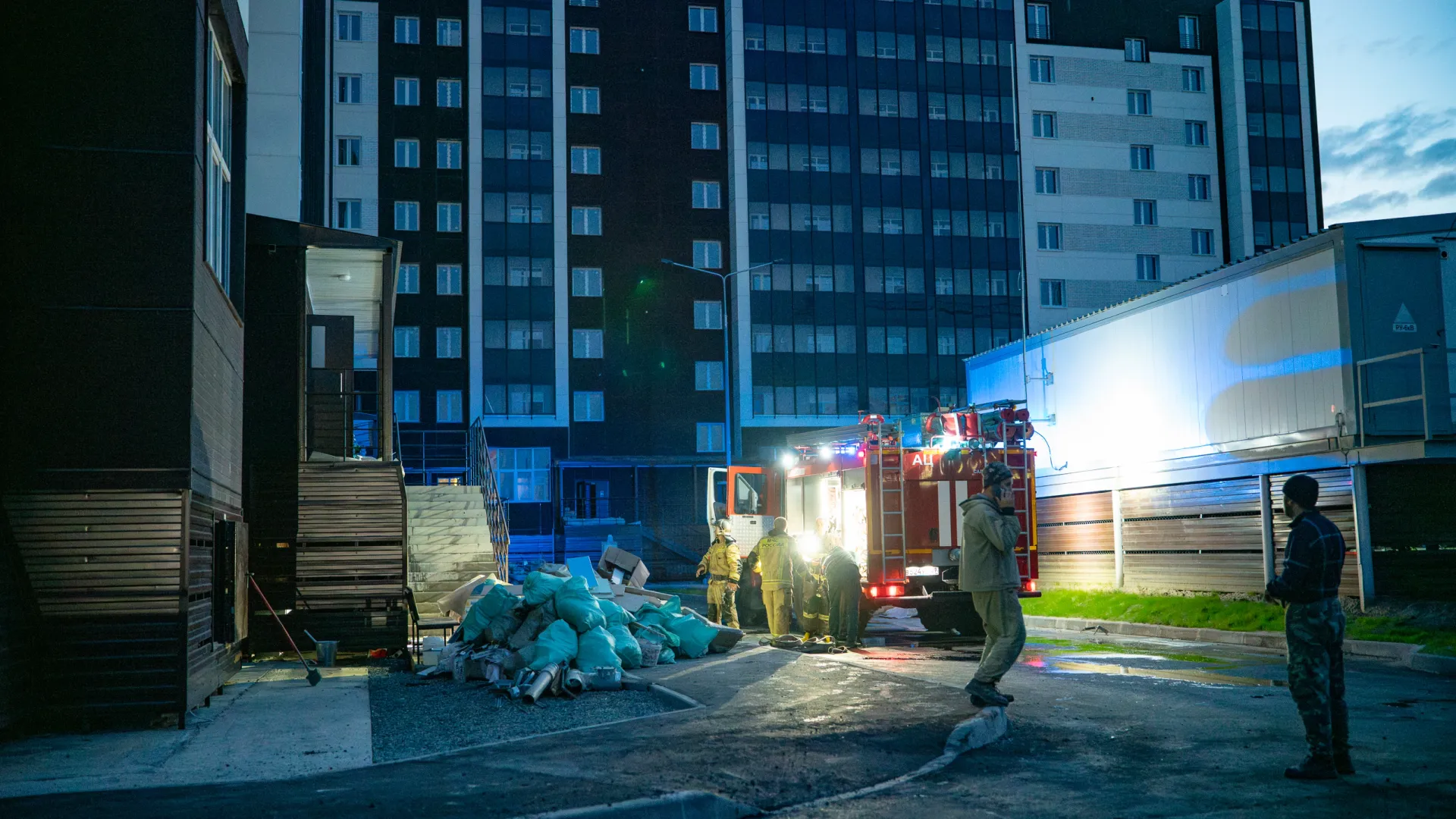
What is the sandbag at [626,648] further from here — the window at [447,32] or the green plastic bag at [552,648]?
the window at [447,32]

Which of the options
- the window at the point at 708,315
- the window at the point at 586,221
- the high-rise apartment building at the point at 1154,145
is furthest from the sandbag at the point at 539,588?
the high-rise apartment building at the point at 1154,145

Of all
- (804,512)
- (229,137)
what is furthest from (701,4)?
(229,137)

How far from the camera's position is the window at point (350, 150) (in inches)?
2141

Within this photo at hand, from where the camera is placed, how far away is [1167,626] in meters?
18.0

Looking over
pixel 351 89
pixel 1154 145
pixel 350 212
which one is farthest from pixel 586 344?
pixel 1154 145

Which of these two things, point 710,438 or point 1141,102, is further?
point 1141,102

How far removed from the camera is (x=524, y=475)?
177 ft

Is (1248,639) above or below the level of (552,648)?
below

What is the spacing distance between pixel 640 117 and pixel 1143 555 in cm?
4142

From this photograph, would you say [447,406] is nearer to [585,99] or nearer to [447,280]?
[447,280]

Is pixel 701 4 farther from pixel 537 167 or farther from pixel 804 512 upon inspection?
pixel 804 512

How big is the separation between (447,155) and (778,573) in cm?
4310

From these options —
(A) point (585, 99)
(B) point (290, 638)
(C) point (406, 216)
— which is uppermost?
(A) point (585, 99)

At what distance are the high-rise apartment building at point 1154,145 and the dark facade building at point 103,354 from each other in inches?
2131
